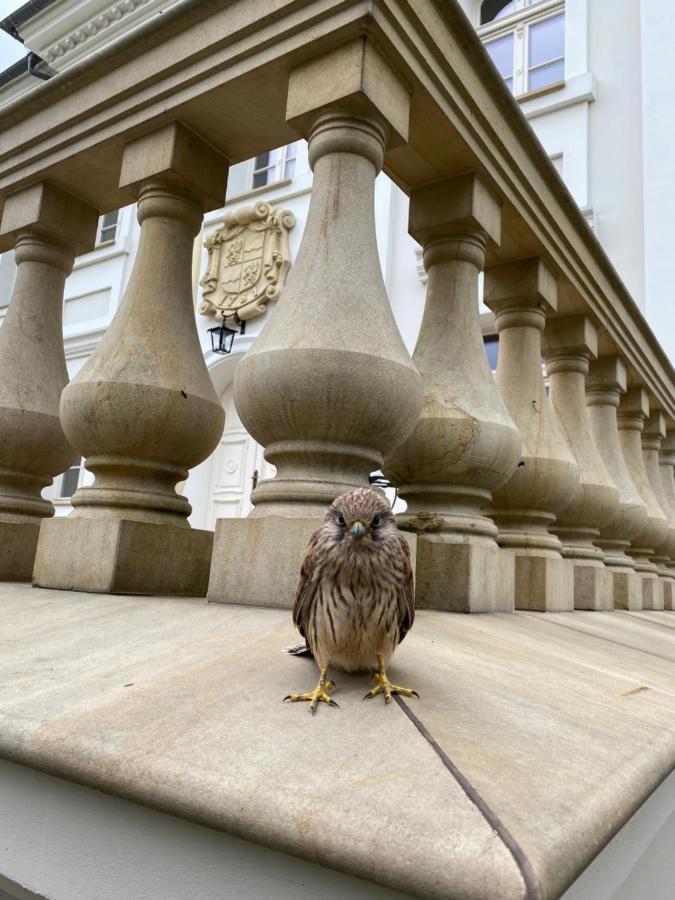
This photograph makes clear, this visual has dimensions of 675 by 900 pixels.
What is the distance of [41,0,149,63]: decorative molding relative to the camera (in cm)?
943

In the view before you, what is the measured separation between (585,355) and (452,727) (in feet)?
8.13

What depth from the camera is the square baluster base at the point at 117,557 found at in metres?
1.79

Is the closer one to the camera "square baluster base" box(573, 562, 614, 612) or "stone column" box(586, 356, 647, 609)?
"square baluster base" box(573, 562, 614, 612)

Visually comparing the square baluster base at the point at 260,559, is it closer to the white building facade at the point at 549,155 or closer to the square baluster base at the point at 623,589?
the square baluster base at the point at 623,589

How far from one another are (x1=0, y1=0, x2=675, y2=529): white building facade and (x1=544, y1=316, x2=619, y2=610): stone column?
3.61m

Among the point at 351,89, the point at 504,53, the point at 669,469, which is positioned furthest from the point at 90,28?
the point at 351,89

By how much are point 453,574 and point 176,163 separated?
1.46 meters

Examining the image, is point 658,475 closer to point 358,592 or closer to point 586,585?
point 586,585

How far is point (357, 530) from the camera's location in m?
0.91

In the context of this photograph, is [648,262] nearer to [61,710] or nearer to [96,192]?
[96,192]

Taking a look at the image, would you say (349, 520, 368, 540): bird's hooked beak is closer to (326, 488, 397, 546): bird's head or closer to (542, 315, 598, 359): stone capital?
(326, 488, 397, 546): bird's head

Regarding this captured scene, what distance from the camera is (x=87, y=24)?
31.9ft

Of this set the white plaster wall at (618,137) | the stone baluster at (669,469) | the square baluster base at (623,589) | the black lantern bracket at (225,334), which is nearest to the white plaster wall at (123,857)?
the square baluster base at (623,589)

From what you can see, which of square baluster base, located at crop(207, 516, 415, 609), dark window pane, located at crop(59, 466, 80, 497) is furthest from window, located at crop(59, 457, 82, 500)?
square baluster base, located at crop(207, 516, 415, 609)
